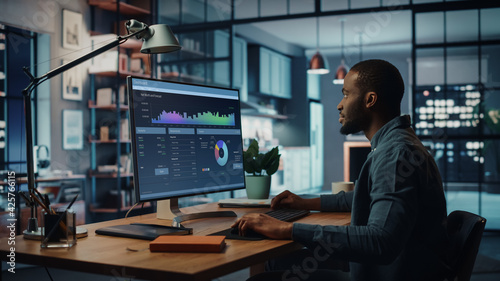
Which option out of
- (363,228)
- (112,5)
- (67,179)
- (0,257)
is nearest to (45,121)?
(67,179)

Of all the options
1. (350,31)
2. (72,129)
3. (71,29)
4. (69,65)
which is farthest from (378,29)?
(69,65)

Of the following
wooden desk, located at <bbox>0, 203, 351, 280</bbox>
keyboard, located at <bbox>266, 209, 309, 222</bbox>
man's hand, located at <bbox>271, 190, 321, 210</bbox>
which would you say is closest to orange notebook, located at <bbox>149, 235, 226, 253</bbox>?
wooden desk, located at <bbox>0, 203, 351, 280</bbox>

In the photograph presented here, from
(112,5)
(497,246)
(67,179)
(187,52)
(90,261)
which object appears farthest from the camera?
(112,5)

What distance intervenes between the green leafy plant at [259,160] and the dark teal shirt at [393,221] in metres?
0.76

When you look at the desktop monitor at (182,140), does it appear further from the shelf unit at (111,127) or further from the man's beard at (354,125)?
the shelf unit at (111,127)

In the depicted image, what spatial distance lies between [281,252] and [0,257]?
65 centimetres

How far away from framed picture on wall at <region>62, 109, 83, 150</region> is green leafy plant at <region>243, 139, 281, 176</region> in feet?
13.5

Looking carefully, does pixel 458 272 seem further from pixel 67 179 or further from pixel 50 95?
pixel 50 95

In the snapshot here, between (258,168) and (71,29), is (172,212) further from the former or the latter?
(71,29)

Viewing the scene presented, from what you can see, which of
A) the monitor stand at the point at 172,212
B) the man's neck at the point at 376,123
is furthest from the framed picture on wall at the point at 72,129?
the man's neck at the point at 376,123

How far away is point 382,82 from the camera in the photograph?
4.27 ft

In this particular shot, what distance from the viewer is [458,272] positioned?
122 cm

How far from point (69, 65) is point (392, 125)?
0.91 meters

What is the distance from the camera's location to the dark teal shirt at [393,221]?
112 cm
